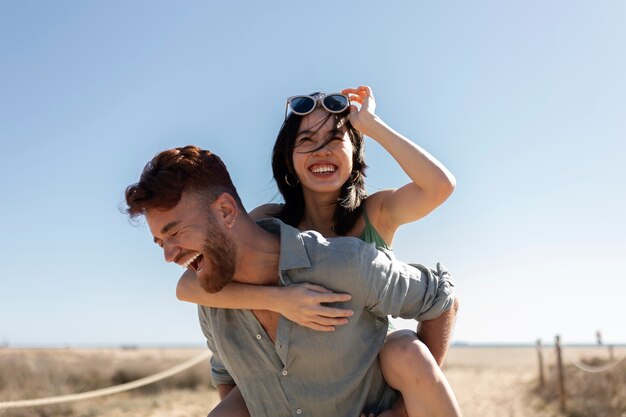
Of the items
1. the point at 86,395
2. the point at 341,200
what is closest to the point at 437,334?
the point at 341,200

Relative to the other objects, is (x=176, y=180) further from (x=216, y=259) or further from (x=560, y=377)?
(x=560, y=377)

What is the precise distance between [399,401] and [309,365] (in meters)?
0.41

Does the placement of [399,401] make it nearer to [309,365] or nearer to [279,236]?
[309,365]

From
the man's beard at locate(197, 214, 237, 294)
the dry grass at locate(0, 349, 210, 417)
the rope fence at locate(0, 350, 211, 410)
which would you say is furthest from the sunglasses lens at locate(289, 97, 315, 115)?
the dry grass at locate(0, 349, 210, 417)

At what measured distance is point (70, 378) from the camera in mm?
18516

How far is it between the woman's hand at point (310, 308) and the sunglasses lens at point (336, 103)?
3.57ft

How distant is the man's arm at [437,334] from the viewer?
3.00 m

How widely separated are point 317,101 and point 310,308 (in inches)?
49.6

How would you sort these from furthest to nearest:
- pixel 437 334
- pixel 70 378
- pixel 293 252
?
pixel 70 378, pixel 437 334, pixel 293 252

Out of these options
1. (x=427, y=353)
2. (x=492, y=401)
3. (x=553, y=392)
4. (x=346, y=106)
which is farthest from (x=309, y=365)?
(x=492, y=401)

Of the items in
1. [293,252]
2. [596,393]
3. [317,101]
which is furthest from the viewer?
[596,393]

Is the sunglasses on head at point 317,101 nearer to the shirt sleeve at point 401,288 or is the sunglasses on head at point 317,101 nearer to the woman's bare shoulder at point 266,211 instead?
the woman's bare shoulder at point 266,211

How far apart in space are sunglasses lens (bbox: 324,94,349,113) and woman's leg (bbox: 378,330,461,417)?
4.09 feet

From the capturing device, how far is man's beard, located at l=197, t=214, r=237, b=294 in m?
2.70
